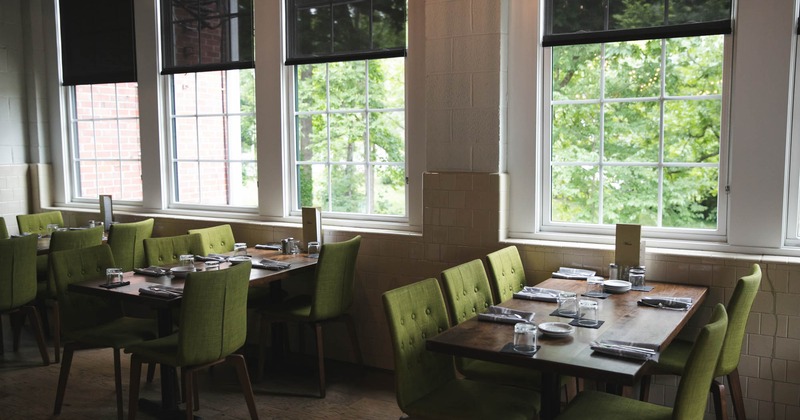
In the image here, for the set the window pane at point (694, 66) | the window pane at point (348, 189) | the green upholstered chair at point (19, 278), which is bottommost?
the green upholstered chair at point (19, 278)

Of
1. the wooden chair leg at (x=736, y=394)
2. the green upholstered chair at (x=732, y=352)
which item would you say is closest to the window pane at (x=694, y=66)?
the green upholstered chair at (x=732, y=352)

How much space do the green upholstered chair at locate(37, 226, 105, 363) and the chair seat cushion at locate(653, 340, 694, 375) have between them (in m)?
4.00

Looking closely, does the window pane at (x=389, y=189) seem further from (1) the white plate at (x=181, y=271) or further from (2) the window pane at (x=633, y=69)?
(2) the window pane at (x=633, y=69)

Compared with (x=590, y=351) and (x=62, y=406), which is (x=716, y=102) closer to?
(x=590, y=351)

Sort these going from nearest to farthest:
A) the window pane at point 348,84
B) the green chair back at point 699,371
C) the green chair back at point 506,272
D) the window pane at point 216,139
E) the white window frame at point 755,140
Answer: the green chair back at point 699,371, the white window frame at point 755,140, the green chair back at point 506,272, the window pane at point 348,84, the window pane at point 216,139

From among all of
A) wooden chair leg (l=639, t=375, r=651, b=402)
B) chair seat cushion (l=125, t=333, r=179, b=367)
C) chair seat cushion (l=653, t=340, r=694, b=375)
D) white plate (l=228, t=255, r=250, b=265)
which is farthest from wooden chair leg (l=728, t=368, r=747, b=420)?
white plate (l=228, t=255, r=250, b=265)

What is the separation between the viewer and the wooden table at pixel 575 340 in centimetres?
243

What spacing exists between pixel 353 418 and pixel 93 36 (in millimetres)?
4749

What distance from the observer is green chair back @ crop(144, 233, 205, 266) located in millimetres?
4469

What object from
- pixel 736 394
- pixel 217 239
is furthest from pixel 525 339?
pixel 217 239

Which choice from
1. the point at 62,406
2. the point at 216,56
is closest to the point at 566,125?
the point at 216,56

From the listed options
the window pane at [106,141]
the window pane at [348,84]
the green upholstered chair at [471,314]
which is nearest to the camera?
the green upholstered chair at [471,314]

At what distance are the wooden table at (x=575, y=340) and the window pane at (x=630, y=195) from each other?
0.77 metres

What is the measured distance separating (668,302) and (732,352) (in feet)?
1.15
